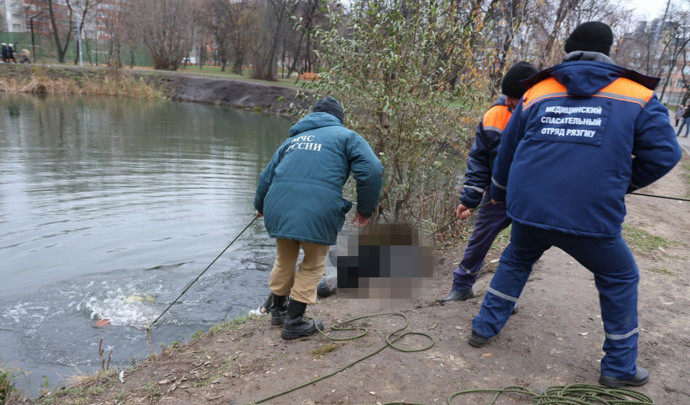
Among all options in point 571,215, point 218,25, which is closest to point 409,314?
point 571,215

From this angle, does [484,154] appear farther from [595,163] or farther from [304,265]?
[304,265]

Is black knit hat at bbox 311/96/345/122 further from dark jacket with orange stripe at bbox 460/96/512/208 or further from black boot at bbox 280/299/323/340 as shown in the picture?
black boot at bbox 280/299/323/340

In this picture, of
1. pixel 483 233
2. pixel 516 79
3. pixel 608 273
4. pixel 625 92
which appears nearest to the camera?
pixel 625 92

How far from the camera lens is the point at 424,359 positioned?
3.28 m

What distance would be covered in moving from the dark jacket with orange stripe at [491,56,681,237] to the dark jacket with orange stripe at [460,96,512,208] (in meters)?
0.88

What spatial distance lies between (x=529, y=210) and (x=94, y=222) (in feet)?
24.2

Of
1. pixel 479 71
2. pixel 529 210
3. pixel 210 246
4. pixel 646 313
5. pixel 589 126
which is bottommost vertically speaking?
pixel 210 246

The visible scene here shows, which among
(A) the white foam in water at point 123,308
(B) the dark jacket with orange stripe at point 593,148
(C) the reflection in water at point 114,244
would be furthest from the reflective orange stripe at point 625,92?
(A) the white foam in water at point 123,308

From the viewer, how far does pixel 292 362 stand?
338 centimetres

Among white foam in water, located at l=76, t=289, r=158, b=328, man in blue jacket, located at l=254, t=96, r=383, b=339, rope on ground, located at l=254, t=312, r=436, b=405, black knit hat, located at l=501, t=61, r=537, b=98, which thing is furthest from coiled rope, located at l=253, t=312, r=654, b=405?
white foam in water, located at l=76, t=289, r=158, b=328

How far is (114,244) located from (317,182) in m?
5.04

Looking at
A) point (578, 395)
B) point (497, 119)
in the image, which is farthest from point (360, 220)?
point (578, 395)

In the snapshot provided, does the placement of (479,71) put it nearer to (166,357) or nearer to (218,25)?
(166,357)

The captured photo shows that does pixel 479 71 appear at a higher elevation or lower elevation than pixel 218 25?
lower
